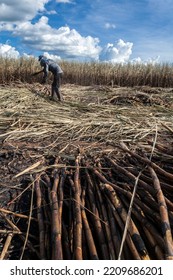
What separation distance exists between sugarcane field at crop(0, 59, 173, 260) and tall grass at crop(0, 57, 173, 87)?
8.48 meters

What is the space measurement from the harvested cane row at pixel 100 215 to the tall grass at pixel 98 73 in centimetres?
1062

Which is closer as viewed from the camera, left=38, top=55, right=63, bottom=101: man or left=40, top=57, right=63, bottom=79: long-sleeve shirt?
left=38, top=55, right=63, bottom=101: man

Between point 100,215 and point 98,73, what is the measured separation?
43.6 feet

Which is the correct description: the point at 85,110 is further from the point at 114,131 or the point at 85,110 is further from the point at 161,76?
the point at 161,76

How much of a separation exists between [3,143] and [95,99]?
15.8 feet

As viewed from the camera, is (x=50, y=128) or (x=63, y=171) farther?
(x=50, y=128)

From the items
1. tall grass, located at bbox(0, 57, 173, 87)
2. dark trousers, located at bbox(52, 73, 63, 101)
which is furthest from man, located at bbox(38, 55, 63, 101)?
tall grass, located at bbox(0, 57, 173, 87)

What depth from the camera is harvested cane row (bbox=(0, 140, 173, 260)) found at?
192cm

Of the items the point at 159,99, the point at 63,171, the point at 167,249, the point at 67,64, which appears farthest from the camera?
the point at 67,64

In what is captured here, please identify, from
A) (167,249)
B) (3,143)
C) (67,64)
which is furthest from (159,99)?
(67,64)

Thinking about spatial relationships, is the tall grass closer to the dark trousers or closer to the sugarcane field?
the dark trousers

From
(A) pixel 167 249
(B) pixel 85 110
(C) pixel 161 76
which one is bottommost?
(A) pixel 167 249

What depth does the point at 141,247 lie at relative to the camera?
1817 mm

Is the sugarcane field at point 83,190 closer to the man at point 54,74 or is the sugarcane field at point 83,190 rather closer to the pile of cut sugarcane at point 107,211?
the pile of cut sugarcane at point 107,211
